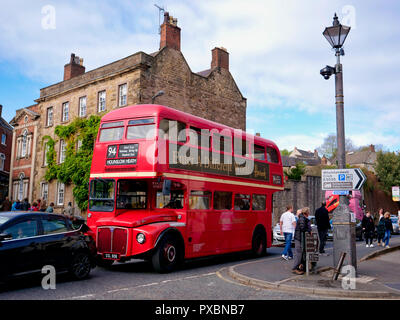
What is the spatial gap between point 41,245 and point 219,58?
88.0 ft

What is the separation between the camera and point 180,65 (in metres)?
29.0

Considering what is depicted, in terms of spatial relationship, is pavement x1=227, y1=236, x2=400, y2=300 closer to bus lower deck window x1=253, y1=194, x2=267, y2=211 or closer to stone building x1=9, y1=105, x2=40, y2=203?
bus lower deck window x1=253, y1=194, x2=267, y2=211

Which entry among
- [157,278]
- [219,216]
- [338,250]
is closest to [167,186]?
[157,278]

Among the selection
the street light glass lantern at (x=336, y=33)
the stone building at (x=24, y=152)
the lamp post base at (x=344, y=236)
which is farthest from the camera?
the stone building at (x=24, y=152)

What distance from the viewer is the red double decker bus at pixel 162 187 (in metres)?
10.2

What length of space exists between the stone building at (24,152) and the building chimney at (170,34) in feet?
45.1

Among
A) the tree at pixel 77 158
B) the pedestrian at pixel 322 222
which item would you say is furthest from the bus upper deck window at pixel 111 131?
the tree at pixel 77 158

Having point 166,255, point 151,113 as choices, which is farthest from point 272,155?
point 166,255

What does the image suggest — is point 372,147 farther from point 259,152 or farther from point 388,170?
point 259,152

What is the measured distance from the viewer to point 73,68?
33906mm

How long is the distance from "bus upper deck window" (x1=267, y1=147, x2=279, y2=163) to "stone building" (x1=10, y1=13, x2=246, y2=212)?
1233 cm

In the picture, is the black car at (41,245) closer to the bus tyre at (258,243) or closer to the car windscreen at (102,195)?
the car windscreen at (102,195)
